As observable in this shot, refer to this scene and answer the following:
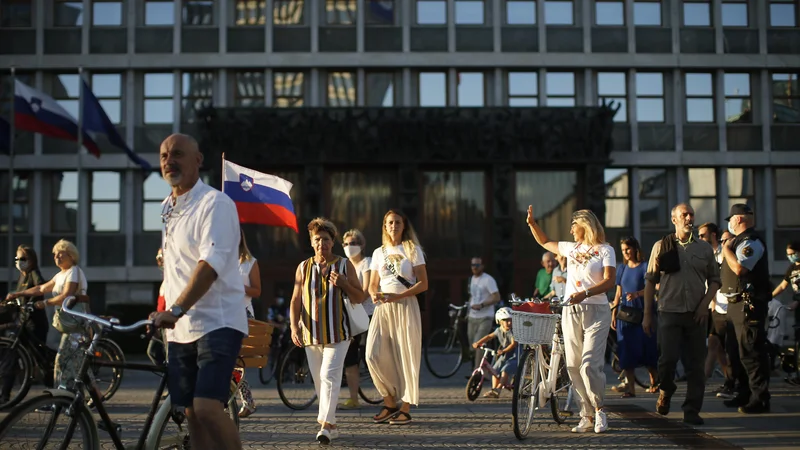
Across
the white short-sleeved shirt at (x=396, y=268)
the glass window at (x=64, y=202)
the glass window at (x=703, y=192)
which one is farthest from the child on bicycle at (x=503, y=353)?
the glass window at (x=64, y=202)

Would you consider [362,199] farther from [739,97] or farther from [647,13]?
[739,97]

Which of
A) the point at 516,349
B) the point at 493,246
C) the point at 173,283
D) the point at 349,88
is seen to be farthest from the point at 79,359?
the point at 349,88

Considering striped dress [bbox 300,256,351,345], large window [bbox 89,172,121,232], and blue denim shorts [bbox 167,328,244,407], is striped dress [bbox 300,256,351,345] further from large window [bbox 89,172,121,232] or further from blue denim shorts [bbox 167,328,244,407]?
large window [bbox 89,172,121,232]

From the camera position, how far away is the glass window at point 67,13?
108 feet

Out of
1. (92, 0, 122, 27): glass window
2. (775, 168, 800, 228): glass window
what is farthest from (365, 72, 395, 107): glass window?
(775, 168, 800, 228): glass window

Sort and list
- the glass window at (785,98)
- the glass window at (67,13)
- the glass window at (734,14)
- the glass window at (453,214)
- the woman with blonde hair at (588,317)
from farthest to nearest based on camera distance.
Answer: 1. the glass window at (734,14)
2. the glass window at (785,98)
3. the glass window at (67,13)
4. the glass window at (453,214)
5. the woman with blonde hair at (588,317)

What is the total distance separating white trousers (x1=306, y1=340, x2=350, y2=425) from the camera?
8.70 m

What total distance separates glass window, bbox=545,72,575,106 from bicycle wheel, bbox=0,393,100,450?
28.5 meters

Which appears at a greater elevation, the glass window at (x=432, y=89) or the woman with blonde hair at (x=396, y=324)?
the glass window at (x=432, y=89)

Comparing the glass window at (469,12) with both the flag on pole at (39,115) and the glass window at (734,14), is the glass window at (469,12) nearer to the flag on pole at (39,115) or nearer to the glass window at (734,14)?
the glass window at (734,14)

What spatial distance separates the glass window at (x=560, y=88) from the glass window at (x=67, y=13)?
50.2 ft

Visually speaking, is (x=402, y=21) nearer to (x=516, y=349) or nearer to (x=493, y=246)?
(x=493, y=246)

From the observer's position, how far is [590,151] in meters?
30.7

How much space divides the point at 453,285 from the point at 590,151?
5778mm
